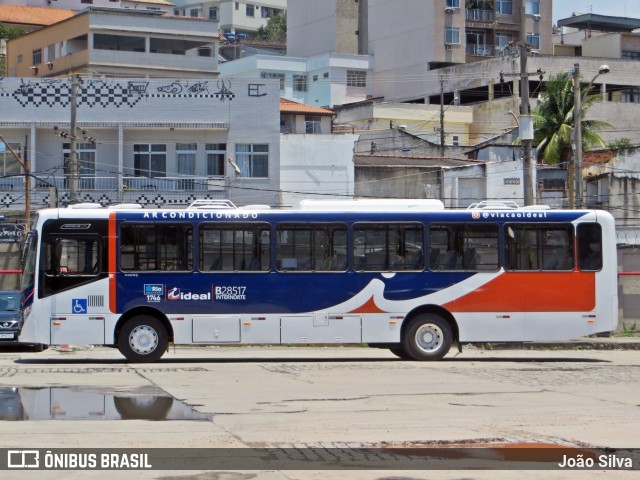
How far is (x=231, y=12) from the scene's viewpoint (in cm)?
13912

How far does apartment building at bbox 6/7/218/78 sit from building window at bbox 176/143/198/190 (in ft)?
60.3

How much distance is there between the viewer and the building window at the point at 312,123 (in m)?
58.4

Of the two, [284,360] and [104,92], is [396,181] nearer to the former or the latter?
[104,92]

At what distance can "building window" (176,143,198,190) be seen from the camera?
48969mm

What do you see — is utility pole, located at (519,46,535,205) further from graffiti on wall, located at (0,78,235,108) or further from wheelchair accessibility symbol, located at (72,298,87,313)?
graffiti on wall, located at (0,78,235,108)

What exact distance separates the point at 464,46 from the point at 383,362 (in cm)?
6248

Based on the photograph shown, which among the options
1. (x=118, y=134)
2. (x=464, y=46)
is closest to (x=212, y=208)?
(x=118, y=134)

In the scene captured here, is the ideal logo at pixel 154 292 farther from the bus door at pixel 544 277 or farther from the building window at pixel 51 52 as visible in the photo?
the building window at pixel 51 52

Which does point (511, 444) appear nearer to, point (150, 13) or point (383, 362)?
point (383, 362)

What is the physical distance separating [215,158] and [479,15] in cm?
4194

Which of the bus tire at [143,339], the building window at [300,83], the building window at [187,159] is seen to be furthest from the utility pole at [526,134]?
the building window at [300,83]

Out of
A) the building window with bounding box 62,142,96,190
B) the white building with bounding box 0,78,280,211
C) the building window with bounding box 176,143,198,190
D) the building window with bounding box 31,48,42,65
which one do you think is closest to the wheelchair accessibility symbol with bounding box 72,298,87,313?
the white building with bounding box 0,78,280,211

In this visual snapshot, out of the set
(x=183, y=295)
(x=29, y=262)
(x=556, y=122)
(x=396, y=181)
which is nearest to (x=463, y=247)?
(x=183, y=295)

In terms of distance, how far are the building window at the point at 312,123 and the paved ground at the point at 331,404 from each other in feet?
116
